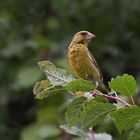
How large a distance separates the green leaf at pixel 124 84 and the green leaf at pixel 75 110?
110mm

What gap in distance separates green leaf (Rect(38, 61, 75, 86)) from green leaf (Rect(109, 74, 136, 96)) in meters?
0.15

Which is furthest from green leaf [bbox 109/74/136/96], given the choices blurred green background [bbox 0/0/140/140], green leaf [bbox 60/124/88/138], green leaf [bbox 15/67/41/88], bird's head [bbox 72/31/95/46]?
green leaf [bbox 15/67/41/88]

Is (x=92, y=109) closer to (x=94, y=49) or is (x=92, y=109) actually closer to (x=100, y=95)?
(x=100, y=95)

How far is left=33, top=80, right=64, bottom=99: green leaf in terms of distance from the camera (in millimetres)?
1957

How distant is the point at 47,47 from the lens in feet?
17.5

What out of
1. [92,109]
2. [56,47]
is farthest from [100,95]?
[56,47]

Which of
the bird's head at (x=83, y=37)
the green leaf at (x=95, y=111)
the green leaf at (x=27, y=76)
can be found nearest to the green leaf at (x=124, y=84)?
the green leaf at (x=95, y=111)

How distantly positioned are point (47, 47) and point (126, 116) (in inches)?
134

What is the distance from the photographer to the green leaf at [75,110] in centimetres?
199

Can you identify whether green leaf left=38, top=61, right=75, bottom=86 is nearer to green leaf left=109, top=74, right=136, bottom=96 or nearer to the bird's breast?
green leaf left=109, top=74, right=136, bottom=96

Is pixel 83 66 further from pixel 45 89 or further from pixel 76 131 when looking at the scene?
pixel 45 89

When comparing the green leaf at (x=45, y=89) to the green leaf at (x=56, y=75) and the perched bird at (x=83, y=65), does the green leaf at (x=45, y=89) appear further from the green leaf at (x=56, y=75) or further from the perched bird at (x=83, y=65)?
the perched bird at (x=83, y=65)

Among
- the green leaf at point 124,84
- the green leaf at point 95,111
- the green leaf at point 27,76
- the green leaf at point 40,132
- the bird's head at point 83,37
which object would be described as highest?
the green leaf at point 27,76

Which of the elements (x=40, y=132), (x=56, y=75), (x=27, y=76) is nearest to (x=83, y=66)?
(x=56, y=75)
